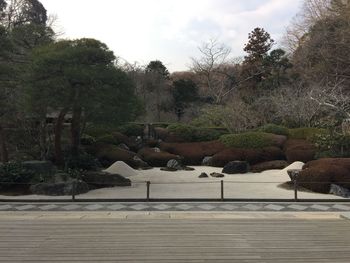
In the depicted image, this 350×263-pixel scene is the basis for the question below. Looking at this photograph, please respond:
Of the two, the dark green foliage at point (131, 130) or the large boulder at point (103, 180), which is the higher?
the dark green foliage at point (131, 130)

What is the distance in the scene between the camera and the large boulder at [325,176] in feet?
57.1

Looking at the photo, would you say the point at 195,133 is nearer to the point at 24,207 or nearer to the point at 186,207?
the point at 186,207

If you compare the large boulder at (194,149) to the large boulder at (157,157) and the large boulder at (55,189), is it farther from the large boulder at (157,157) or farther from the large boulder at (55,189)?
the large boulder at (55,189)

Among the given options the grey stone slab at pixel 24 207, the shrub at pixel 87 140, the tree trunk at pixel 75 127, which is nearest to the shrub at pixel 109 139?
the shrub at pixel 87 140

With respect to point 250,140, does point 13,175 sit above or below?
below

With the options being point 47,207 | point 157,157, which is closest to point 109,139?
point 157,157

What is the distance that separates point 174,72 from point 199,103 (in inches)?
597

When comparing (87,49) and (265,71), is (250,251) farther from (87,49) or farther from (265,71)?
(265,71)

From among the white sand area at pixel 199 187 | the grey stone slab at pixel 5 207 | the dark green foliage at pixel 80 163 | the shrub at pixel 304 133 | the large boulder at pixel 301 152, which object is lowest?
the grey stone slab at pixel 5 207

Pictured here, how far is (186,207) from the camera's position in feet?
46.4

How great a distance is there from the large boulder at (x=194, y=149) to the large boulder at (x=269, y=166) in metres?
3.42

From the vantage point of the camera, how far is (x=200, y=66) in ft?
173

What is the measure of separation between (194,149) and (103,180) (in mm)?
10112

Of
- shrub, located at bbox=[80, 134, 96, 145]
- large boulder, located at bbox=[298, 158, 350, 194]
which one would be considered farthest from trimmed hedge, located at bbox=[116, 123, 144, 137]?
large boulder, located at bbox=[298, 158, 350, 194]
